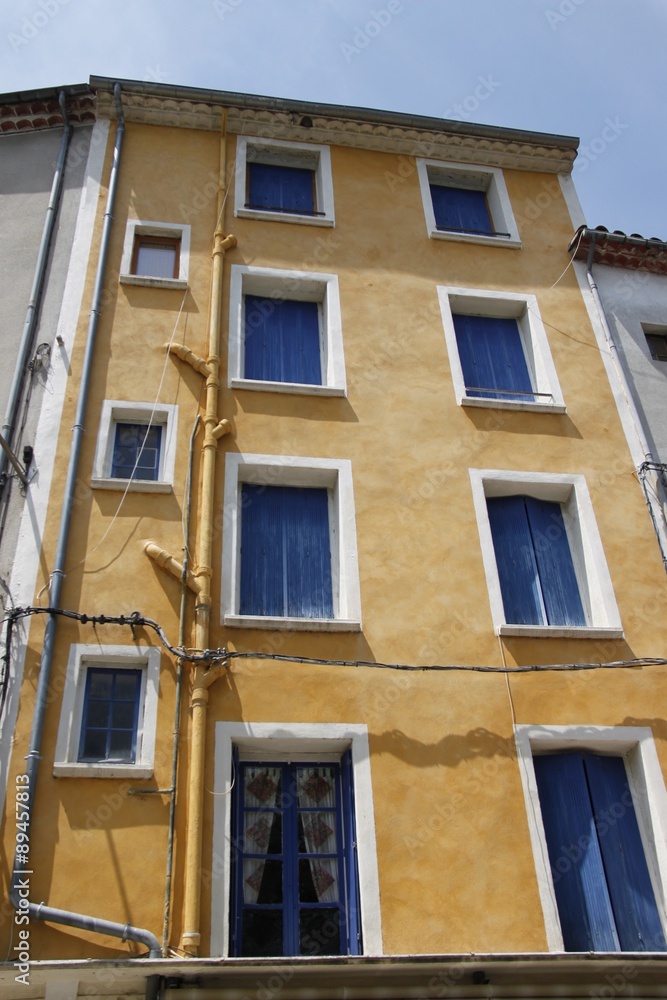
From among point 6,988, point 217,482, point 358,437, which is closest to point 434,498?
point 358,437

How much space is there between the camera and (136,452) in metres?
12.9

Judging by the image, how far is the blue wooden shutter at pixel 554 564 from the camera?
12.7m

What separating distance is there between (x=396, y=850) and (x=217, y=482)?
207 inches

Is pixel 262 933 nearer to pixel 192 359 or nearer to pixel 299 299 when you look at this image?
pixel 192 359

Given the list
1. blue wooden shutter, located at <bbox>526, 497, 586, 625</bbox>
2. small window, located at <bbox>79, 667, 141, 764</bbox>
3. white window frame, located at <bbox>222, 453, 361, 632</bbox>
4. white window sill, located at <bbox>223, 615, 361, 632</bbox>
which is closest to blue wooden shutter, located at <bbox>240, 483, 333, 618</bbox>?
white window frame, located at <bbox>222, 453, 361, 632</bbox>

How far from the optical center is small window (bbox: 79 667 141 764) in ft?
34.3

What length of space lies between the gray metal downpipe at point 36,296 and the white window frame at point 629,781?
7.53 meters

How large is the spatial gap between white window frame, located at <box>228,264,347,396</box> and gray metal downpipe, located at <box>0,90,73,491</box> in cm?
293

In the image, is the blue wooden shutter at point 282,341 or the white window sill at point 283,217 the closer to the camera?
the blue wooden shutter at point 282,341

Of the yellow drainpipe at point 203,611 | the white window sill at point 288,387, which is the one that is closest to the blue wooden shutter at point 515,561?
the white window sill at point 288,387

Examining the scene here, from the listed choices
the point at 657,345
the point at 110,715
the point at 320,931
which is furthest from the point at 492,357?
the point at 320,931

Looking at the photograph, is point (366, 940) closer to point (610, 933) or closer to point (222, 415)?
point (610, 933)

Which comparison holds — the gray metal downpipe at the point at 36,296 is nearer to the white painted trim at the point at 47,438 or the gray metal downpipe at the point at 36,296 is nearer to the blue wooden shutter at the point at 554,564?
the white painted trim at the point at 47,438

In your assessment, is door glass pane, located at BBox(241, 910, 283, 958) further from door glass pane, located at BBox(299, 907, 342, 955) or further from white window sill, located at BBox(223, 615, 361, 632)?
white window sill, located at BBox(223, 615, 361, 632)
